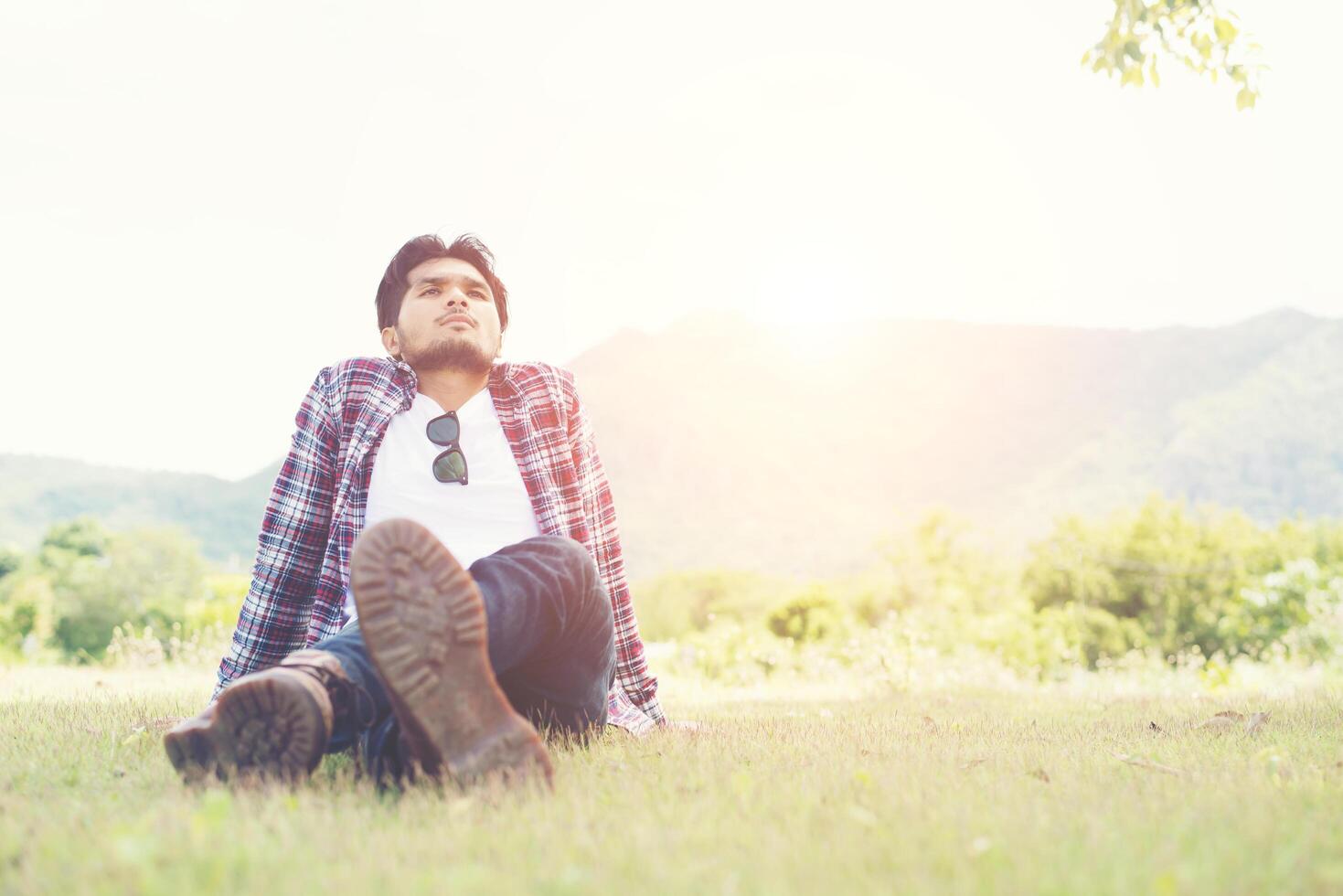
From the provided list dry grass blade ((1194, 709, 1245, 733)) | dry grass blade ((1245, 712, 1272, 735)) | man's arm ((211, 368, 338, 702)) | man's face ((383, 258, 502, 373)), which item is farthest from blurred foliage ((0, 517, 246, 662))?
dry grass blade ((1245, 712, 1272, 735))

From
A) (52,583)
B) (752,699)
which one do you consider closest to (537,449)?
(752,699)

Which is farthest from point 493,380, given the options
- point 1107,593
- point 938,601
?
point 1107,593

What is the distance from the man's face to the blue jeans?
104 cm

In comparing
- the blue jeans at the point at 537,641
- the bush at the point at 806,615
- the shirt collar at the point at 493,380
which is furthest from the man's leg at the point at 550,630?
the bush at the point at 806,615

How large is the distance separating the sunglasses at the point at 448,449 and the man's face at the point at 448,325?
0.22 meters

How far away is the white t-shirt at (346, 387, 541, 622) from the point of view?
300 centimetres

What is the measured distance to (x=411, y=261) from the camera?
3.58 meters

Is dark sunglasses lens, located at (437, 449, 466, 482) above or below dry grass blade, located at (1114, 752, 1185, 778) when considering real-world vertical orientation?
above

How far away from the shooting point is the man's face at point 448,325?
3252 mm

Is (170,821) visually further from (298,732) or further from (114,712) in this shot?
(114,712)

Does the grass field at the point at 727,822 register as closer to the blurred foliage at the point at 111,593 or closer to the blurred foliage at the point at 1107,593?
the blurred foliage at the point at 1107,593

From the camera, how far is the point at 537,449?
3234mm

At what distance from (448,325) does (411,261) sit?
18.4 inches

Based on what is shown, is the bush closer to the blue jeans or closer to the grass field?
the grass field
